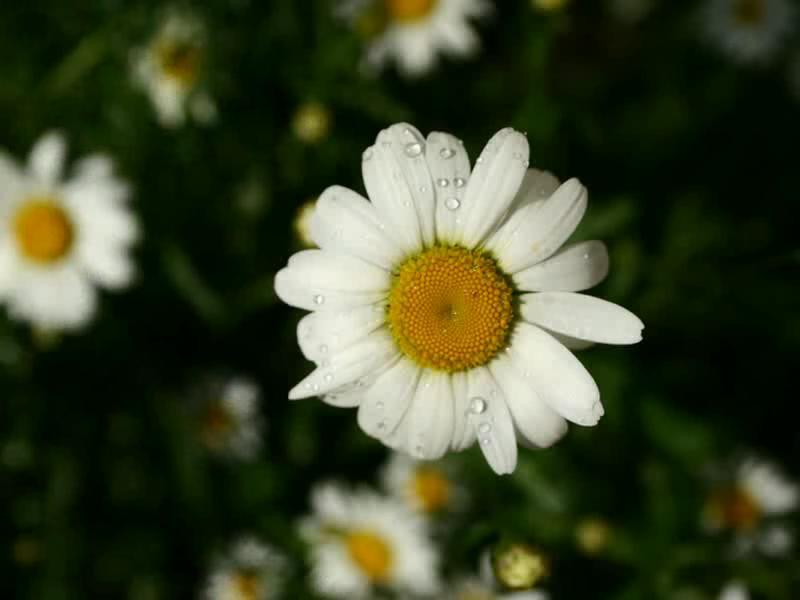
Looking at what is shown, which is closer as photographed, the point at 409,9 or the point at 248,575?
the point at 248,575

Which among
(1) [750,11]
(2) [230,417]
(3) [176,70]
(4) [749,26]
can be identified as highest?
(1) [750,11]

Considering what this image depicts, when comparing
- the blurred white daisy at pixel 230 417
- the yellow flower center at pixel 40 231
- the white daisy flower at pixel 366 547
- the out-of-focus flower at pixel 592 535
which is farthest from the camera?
the blurred white daisy at pixel 230 417

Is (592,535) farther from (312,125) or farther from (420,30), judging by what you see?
(420,30)

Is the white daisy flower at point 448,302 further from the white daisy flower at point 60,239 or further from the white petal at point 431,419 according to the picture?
the white daisy flower at point 60,239

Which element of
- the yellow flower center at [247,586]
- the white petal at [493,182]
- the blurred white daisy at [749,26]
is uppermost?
the blurred white daisy at [749,26]

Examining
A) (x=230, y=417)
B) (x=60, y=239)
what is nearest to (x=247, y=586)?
(x=230, y=417)

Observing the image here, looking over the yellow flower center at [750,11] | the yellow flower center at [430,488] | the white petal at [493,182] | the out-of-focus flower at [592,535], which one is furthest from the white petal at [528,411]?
the yellow flower center at [750,11]

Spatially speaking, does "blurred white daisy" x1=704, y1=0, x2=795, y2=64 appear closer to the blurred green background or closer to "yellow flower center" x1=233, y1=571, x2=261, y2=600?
the blurred green background
